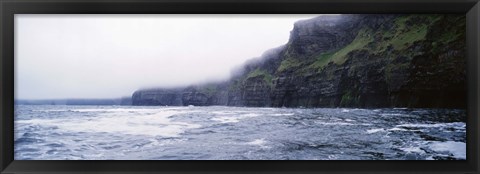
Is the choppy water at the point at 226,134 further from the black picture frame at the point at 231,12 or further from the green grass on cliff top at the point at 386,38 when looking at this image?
the green grass on cliff top at the point at 386,38

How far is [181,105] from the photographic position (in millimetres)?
2037

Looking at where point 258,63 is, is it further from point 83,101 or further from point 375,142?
point 83,101

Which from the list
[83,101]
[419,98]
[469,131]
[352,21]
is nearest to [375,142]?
[419,98]

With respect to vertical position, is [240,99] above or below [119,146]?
above

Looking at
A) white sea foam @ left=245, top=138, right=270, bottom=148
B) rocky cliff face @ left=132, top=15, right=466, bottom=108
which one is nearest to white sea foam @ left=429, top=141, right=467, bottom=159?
rocky cliff face @ left=132, top=15, right=466, bottom=108

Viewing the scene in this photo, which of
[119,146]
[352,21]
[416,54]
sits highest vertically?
[352,21]

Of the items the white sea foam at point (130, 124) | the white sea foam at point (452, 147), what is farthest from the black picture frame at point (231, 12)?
the white sea foam at point (130, 124)

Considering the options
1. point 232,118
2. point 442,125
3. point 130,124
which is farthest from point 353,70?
point 130,124

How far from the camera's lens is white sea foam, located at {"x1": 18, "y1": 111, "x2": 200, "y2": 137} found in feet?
6.63

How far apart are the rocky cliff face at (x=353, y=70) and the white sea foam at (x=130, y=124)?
3.3 inches

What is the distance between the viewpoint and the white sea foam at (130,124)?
202cm

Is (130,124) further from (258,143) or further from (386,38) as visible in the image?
(386,38)

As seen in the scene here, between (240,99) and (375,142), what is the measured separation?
0.68 metres

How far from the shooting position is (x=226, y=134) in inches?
80.4
